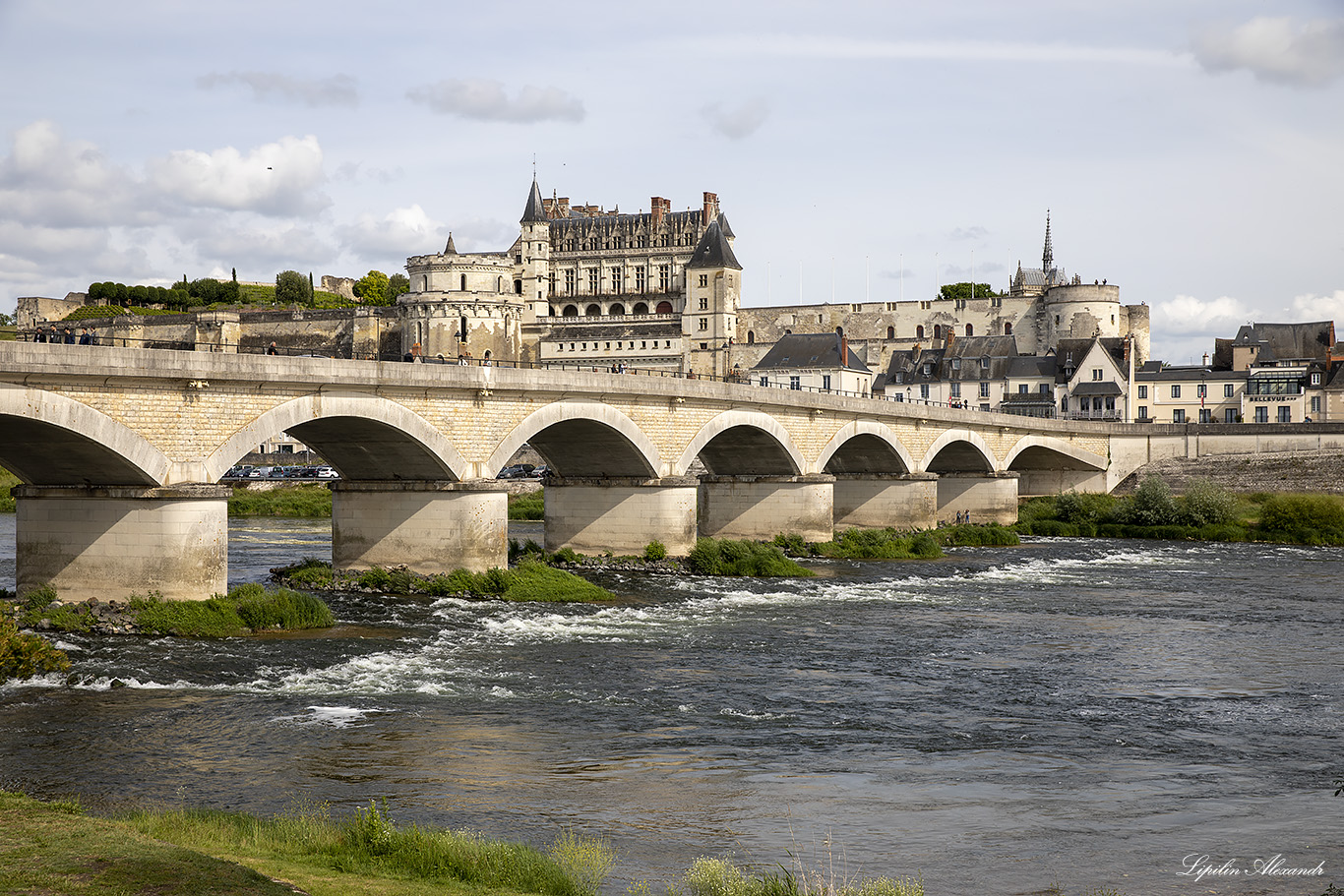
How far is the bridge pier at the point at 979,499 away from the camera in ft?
182

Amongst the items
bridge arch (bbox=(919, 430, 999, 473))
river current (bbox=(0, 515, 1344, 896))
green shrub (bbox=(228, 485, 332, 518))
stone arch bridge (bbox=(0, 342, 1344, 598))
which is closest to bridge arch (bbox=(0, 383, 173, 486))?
stone arch bridge (bbox=(0, 342, 1344, 598))

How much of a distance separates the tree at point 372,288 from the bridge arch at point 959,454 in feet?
313

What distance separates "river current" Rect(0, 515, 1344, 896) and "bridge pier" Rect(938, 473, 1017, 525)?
86.5 feet

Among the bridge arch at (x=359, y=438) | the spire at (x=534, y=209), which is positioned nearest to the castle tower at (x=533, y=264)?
the spire at (x=534, y=209)

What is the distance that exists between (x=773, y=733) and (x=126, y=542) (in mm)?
13445

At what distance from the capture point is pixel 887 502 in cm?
5034

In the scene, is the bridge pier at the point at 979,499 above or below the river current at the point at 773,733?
above

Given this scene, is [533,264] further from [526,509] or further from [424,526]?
[424,526]

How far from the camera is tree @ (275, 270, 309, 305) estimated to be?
458ft

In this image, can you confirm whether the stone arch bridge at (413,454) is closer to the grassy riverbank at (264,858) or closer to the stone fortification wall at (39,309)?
the grassy riverbank at (264,858)

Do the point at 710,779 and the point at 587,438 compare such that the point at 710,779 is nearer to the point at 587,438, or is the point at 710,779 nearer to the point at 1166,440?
the point at 587,438

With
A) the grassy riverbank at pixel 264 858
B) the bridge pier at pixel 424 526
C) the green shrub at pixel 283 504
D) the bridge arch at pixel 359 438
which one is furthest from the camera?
the green shrub at pixel 283 504

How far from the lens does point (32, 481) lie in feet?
82.1

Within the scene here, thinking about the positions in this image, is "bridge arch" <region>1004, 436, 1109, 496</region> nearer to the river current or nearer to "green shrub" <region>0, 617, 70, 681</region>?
the river current
